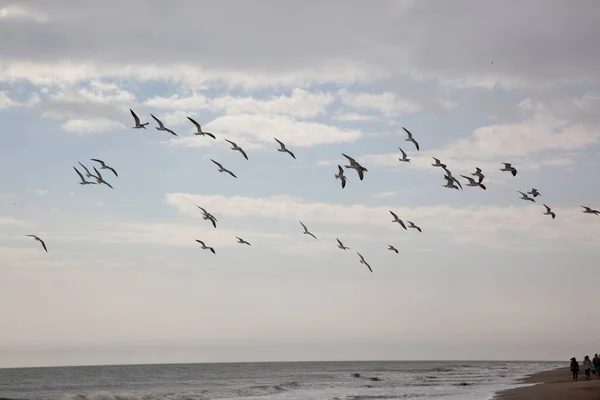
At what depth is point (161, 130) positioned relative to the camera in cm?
3028

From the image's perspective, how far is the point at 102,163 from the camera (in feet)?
109

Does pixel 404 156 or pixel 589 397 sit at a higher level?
pixel 404 156

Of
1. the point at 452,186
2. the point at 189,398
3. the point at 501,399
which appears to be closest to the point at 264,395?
the point at 189,398

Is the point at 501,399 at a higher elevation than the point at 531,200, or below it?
below

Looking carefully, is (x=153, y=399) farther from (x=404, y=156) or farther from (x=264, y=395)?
(x=404, y=156)

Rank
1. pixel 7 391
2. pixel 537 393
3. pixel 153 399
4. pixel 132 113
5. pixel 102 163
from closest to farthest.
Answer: pixel 132 113 < pixel 102 163 < pixel 537 393 < pixel 153 399 < pixel 7 391

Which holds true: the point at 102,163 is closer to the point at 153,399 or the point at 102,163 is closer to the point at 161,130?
the point at 161,130

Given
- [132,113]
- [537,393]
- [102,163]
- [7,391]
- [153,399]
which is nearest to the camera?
[132,113]

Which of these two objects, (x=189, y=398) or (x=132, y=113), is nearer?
(x=132, y=113)

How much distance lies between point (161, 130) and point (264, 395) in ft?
88.8

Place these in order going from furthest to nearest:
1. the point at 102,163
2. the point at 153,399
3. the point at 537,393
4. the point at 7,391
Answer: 1. the point at 7,391
2. the point at 153,399
3. the point at 537,393
4. the point at 102,163

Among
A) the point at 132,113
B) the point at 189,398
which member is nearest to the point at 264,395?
the point at 189,398

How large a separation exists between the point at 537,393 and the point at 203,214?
18556 millimetres

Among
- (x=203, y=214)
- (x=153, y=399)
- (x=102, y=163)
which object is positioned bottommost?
(x=153, y=399)
